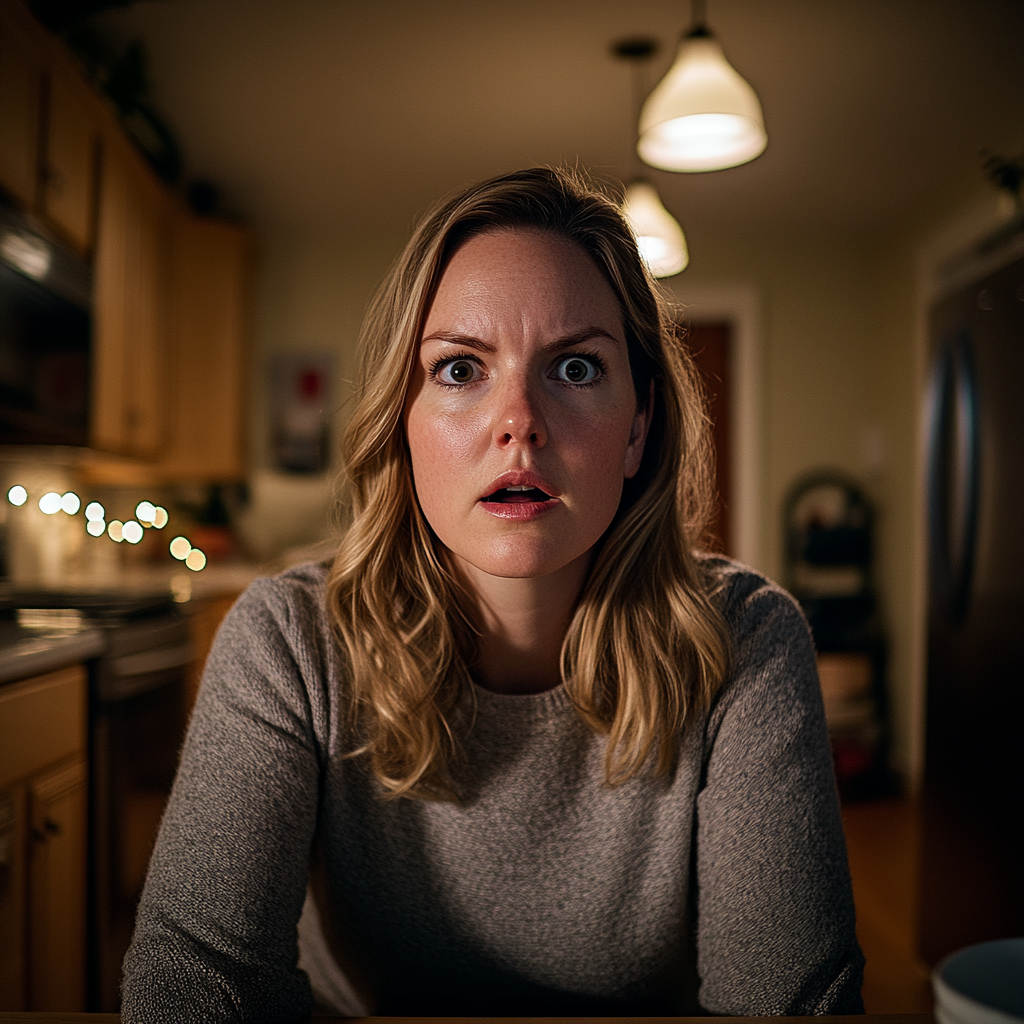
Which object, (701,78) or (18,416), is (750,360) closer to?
(701,78)

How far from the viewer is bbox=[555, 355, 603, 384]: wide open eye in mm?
842

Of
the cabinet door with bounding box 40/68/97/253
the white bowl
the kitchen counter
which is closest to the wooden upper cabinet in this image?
the cabinet door with bounding box 40/68/97/253

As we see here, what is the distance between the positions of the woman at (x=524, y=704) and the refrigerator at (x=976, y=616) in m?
1.10

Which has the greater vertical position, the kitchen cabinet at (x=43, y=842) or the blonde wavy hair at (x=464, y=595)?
the blonde wavy hair at (x=464, y=595)

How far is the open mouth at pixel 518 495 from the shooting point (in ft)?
2.67

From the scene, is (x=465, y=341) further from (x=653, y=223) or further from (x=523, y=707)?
(x=653, y=223)

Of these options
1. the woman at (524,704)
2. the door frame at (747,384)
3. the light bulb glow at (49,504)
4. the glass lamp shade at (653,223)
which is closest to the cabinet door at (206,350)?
the light bulb glow at (49,504)

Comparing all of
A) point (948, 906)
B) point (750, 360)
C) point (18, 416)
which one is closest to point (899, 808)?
point (948, 906)

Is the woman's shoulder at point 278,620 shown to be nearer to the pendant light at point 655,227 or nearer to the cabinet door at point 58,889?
the cabinet door at point 58,889

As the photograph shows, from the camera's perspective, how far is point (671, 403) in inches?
38.7

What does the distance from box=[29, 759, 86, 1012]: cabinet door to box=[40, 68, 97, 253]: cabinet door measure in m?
1.53

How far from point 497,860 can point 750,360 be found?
149 inches

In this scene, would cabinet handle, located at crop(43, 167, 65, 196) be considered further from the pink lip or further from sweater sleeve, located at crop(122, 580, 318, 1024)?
the pink lip

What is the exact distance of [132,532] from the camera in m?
3.65
